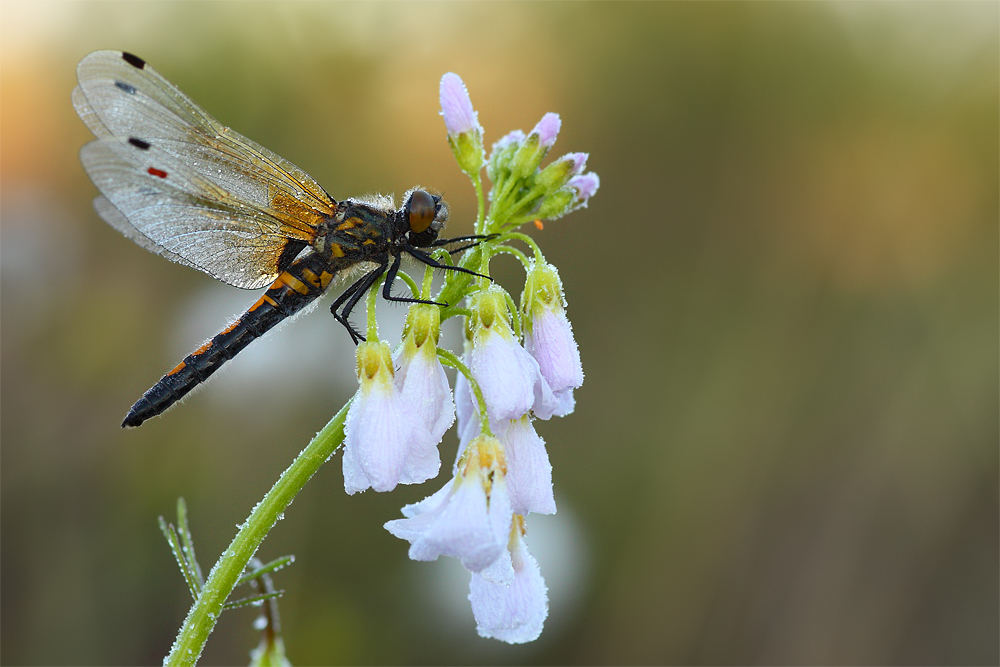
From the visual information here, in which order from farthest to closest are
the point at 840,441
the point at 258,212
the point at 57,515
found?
1. the point at 840,441
2. the point at 57,515
3. the point at 258,212

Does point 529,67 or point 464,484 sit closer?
point 464,484

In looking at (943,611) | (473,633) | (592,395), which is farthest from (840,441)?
(473,633)

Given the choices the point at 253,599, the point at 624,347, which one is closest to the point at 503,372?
the point at 253,599

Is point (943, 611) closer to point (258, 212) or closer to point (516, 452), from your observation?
point (516, 452)

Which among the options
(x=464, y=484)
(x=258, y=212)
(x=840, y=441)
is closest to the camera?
(x=464, y=484)

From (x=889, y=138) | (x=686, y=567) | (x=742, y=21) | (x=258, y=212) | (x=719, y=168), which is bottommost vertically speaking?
(x=686, y=567)

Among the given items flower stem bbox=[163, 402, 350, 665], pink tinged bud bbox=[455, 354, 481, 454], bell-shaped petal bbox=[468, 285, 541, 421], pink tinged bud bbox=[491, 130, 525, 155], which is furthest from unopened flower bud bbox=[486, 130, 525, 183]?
flower stem bbox=[163, 402, 350, 665]

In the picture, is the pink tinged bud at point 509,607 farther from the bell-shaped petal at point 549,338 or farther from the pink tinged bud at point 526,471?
the bell-shaped petal at point 549,338

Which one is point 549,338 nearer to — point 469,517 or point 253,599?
point 469,517
